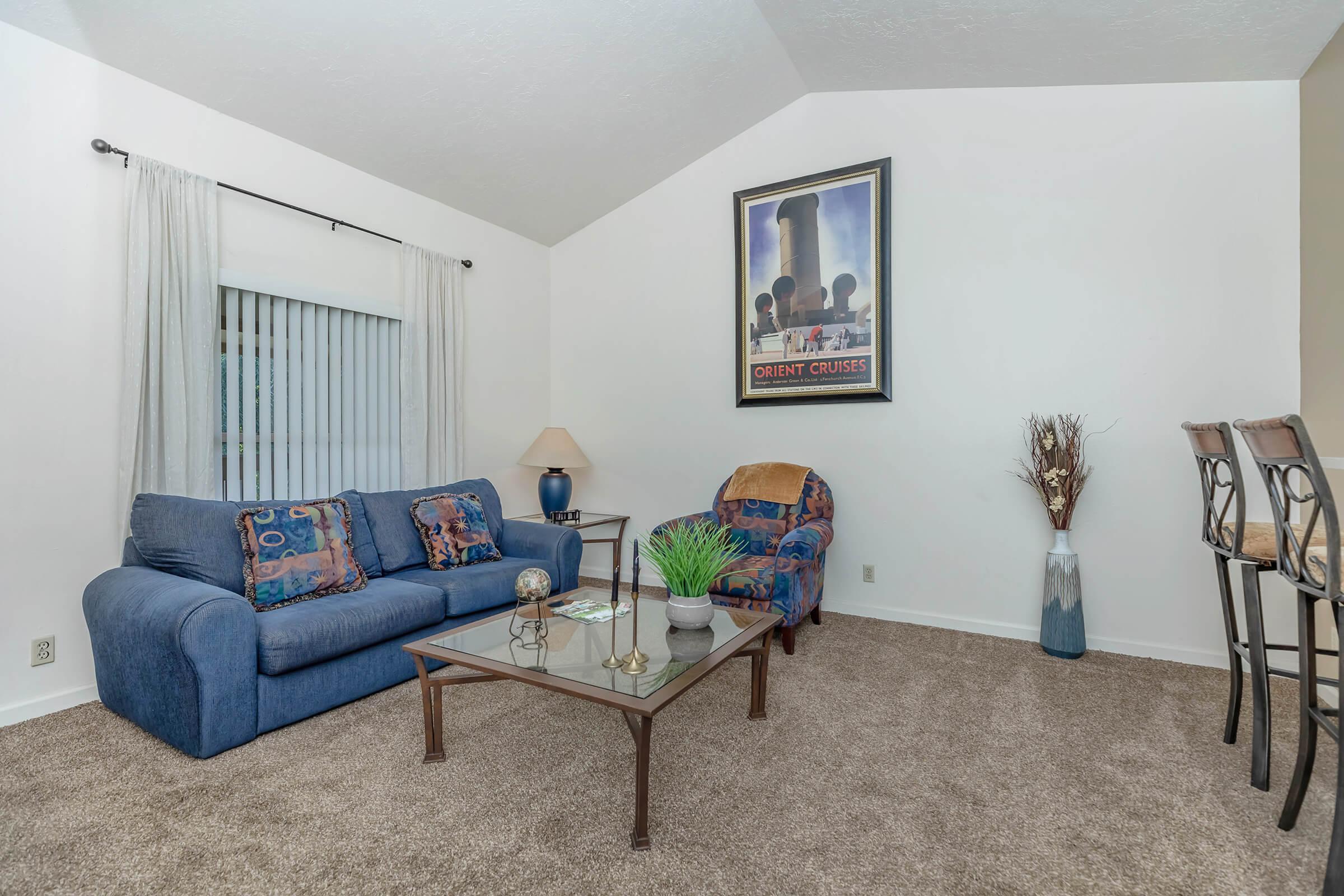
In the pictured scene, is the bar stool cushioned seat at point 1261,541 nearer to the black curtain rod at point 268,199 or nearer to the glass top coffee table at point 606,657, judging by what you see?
the glass top coffee table at point 606,657

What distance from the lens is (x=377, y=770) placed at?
2047mm

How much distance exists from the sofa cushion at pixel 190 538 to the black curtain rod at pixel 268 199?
1463mm

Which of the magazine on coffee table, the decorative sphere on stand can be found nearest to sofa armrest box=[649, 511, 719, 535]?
the magazine on coffee table

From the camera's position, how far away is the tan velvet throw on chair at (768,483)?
3.78m

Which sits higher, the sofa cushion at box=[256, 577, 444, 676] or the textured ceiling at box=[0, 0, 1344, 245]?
the textured ceiling at box=[0, 0, 1344, 245]

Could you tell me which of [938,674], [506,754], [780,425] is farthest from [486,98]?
[938,674]

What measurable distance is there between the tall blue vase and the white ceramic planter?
1958mm

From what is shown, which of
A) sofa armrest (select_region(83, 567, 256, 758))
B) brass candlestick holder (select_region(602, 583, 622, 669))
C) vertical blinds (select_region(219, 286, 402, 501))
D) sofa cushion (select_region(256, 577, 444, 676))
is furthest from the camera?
vertical blinds (select_region(219, 286, 402, 501))

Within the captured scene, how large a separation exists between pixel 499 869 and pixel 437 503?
2.20 m

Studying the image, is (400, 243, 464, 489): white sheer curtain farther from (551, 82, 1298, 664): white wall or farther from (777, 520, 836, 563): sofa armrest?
(777, 520, 836, 563): sofa armrest

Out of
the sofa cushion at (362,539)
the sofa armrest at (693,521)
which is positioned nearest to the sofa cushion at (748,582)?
the sofa armrest at (693,521)

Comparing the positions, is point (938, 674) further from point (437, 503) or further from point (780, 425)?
point (437, 503)

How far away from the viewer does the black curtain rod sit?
2621 millimetres

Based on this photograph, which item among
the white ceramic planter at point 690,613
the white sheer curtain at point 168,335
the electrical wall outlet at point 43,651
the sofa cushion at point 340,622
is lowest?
the electrical wall outlet at point 43,651
